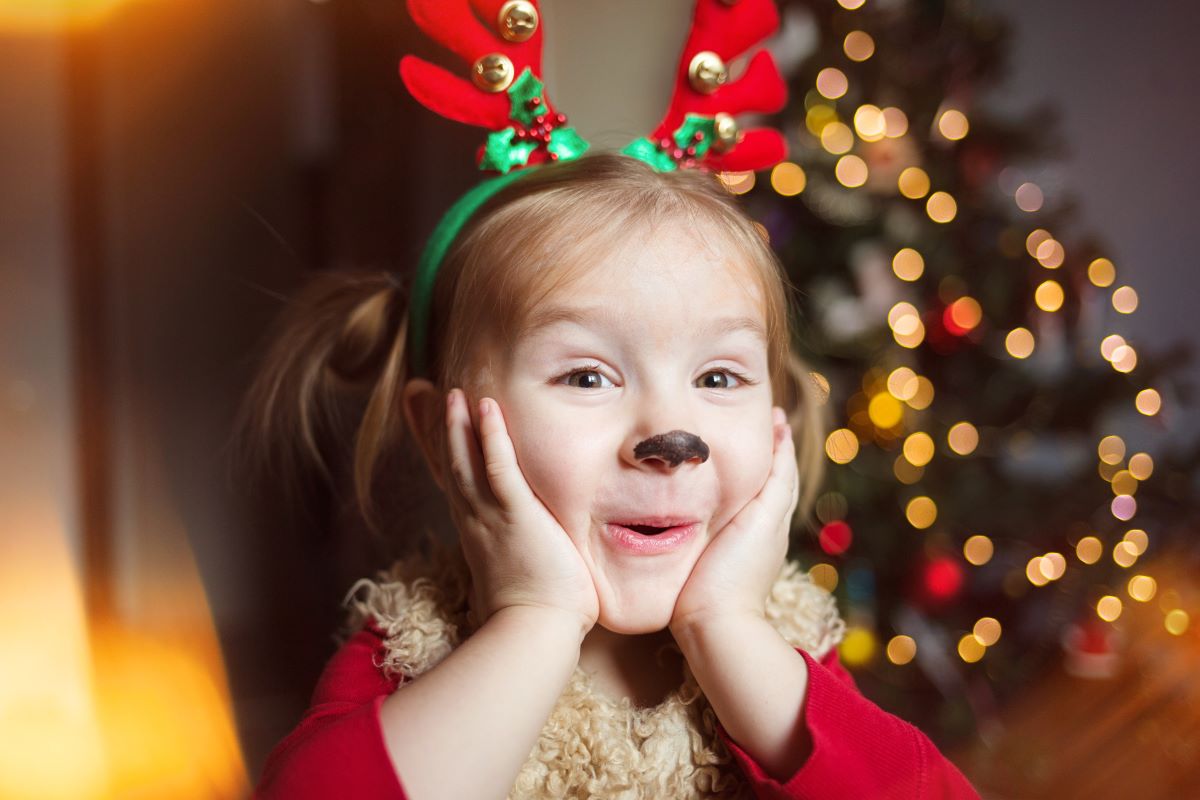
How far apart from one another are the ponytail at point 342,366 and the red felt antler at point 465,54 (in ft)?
0.96

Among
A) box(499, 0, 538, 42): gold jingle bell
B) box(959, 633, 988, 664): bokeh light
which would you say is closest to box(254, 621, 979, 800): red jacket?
box(499, 0, 538, 42): gold jingle bell

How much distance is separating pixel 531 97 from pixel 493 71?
49 millimetres

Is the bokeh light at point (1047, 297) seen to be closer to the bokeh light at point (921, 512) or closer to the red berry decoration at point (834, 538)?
the bokeh light at point (921, 512)

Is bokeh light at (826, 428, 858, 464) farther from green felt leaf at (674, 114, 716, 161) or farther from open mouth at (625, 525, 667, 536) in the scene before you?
open mouth at (625, 525, 667, 536)

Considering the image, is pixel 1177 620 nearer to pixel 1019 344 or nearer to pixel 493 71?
pixel 1019 344

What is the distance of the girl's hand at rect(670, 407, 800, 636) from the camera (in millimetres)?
869

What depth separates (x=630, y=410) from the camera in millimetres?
858

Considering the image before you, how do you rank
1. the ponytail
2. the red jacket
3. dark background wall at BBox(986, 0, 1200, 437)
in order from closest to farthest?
the red jacket < the ponytail < dark background wall at BBox(986, 0, 1200, 437)

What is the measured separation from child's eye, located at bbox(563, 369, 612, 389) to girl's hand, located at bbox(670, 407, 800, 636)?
18 centimetres

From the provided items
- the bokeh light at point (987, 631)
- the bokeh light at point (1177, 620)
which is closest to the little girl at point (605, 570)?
the bokeh light at point (987, 631)

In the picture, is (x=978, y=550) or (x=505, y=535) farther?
(x=978, y=550)

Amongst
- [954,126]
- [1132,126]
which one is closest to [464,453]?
[954,126]

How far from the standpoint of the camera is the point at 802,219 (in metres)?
1.98

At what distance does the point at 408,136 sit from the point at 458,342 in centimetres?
135
